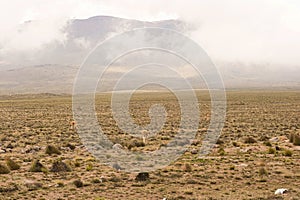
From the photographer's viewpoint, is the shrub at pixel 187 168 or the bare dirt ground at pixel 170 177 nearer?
the bare dirt ground at pixel 170 177

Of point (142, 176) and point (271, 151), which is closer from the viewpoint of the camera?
point (142, 176)

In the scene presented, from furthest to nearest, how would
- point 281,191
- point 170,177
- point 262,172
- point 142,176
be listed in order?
point 262,172 → point 170,177 → point 142,176 → point 281,191

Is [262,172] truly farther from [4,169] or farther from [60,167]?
[4,169]

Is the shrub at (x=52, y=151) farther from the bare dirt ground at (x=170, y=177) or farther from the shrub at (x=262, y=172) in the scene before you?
the shrub at (x=262, y=172)

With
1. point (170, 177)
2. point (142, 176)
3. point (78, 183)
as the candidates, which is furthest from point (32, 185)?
point (170, 177)

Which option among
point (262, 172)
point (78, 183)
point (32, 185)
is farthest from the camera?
point (262, 172)

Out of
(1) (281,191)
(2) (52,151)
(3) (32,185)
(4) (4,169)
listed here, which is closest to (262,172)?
(1) (281,191)

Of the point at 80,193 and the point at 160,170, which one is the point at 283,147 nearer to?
the point at 160,170

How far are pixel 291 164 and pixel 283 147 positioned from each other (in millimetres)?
4764

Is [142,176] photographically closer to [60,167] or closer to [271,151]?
[60,167]

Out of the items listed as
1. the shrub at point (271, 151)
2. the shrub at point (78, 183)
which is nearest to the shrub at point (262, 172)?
the shrub at point (271, 151)

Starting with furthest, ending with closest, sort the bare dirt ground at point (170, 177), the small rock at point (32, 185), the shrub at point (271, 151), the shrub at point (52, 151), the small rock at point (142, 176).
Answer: the shrub at point (52, 151), the shrub at point (271, 151), the small rock at point (142, 176), the small rock at point (32, 185), the bare dirt ground at point (170, 177)

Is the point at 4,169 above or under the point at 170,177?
above

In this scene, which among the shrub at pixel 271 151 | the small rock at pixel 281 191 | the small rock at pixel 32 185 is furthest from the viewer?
the shrub at pixel 271 151
